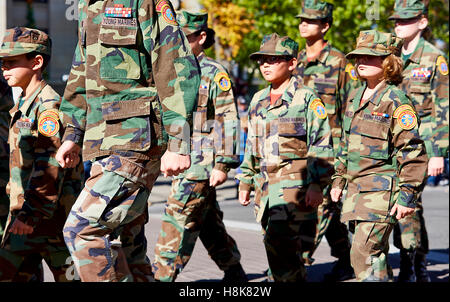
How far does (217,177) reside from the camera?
6008mm

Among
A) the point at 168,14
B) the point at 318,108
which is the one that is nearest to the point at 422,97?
the point at 318,108

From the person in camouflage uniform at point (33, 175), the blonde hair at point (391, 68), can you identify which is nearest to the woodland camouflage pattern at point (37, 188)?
the person in camouflage uniform at point (33, 175)

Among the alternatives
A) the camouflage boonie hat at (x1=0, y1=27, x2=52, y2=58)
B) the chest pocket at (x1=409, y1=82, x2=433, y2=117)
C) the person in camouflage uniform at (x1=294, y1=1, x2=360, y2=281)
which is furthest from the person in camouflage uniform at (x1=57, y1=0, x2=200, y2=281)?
the chest pocket at (x1=409, y1=82, x2=433, y2=117)

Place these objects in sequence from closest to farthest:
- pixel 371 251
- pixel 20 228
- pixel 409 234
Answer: pixel 20 228, pixel 371 251, pixel 409 234

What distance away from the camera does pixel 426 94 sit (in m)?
7.24

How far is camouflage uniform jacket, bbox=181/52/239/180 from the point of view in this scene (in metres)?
6.41

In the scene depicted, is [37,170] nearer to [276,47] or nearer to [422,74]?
[276,47]

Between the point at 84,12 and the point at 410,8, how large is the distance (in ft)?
12.7

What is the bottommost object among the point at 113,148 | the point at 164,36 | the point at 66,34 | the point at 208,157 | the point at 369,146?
the point at 66,34

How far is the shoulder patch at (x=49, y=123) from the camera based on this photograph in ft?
16.2

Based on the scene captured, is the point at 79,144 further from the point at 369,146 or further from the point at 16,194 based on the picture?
the point at 369,146

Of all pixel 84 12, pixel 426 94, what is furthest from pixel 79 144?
pixel 426 94

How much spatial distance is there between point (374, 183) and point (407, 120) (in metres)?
0.51

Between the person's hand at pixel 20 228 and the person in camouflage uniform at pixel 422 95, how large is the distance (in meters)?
3.43
